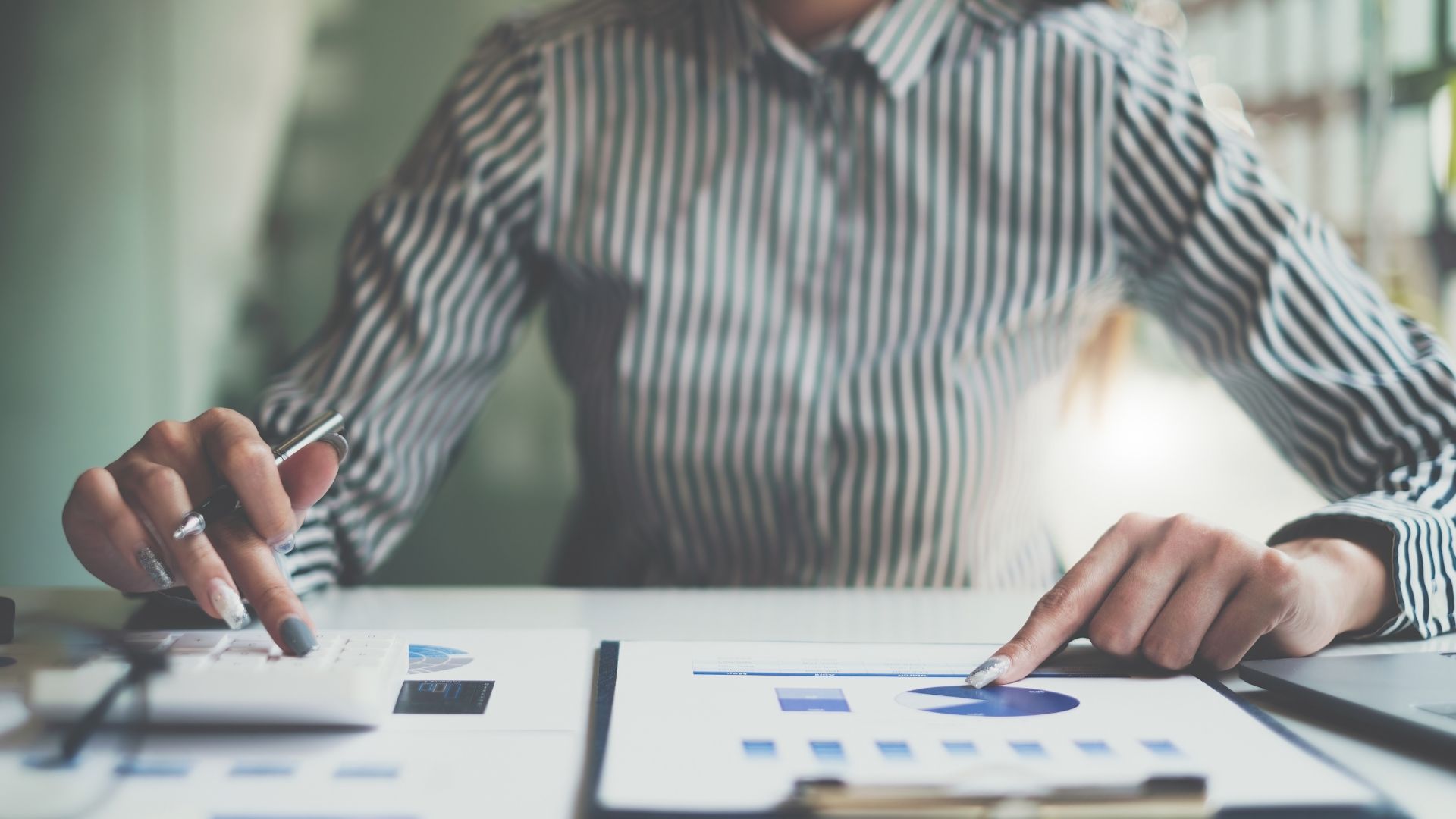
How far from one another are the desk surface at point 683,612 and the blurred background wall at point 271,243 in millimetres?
182

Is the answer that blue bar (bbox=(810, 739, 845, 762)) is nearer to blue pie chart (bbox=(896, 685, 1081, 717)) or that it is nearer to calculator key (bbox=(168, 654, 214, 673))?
blue pie chart (bbox=(896, 685, 1081, 717))

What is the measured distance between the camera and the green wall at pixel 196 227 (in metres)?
0.75

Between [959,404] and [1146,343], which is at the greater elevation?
[959,404]

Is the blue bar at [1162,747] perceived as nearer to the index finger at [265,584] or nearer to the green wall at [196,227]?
the index finger at [265,584]

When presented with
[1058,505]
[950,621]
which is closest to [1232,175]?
[950,621]

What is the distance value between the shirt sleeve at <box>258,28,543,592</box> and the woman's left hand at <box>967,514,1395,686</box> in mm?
546

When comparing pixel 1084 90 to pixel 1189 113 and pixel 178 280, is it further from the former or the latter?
pixel 178 280

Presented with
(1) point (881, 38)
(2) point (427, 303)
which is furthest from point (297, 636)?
(1) point (881, 38)

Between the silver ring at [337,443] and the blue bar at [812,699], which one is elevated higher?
the silver ring at [337,443]

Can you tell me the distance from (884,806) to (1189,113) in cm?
77

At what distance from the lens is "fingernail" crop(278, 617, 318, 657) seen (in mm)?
442

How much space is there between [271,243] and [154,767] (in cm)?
95

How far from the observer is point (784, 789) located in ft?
1.12

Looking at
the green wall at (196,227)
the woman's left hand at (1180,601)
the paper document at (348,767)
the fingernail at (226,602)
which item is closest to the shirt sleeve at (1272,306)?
the woman's left hand at (1180,601)
